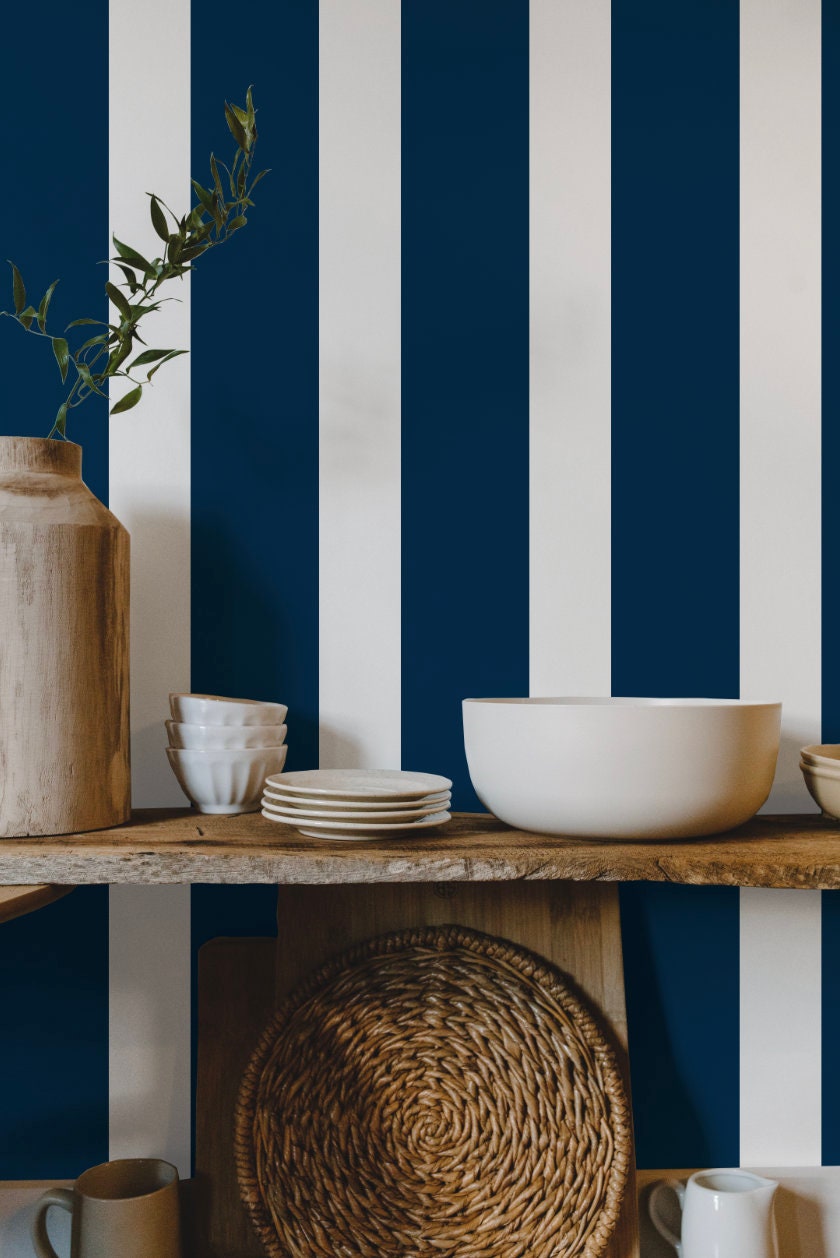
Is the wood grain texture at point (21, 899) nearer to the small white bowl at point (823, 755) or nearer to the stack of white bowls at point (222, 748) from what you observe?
the stack of white bowls at point (222, 748)

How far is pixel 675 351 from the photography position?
3.86ft

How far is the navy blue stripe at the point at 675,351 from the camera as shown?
1167 millimetres

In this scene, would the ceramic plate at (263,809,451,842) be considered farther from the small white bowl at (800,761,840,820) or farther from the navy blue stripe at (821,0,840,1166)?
the navy blue stripe at (821,0,840,1166)

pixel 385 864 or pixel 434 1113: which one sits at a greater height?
pixel 385 864

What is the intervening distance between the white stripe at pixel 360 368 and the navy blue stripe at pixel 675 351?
0.91 ft

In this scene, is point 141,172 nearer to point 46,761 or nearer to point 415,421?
point 415,421

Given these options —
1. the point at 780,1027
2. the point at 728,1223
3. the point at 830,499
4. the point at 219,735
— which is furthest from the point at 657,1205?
the point at 830,499

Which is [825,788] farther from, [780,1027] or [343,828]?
[343,828]

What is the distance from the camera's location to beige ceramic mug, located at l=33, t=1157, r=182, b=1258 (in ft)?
3.15

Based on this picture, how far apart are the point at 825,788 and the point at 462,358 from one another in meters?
0.65

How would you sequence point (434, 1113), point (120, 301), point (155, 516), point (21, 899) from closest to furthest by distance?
point (21, 899) → point (120, 301) → point (434, 1113) → point (155, 516)

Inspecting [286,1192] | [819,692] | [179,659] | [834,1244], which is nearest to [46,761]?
[179,659]

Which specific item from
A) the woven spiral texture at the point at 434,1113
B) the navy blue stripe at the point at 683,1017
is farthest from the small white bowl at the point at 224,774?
the navy blue stripe at the point at 683,1017

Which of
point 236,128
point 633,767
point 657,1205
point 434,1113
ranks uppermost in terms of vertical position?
point 236,128
